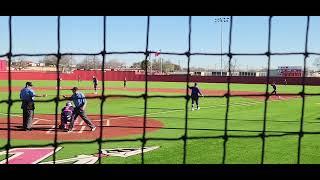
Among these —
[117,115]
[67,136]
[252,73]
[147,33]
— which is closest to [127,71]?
[252,73]

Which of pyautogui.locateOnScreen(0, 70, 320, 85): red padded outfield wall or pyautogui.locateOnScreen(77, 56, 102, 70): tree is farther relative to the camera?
pyautogui.locateOnScreen(0, 70, 320, 85): red padded outfield wall

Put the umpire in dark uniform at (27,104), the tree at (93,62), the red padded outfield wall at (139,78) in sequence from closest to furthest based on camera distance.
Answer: the tree at (93,62)
the umpire in dark uniform at (27,104)
the red padded outfield wall at (139,78)

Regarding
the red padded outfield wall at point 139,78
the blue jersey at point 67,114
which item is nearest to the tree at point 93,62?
the blue jersey at point 67,114

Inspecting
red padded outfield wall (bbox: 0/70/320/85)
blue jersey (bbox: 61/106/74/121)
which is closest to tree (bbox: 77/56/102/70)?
blue jersey (bbox: 61/106/74/121)

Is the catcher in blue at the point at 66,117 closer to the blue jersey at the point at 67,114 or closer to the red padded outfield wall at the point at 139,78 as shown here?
the blue jersey at the point at 67,114

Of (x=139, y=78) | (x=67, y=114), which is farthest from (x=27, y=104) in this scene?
(x=139, y=78)

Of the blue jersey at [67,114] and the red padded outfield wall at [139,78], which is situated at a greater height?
the red padded outfield wall at [139,78]

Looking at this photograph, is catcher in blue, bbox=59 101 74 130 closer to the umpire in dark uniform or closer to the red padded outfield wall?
the umpire in dark uniform

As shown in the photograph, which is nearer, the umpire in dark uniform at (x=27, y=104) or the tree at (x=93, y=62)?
the tree at (x=93, y=62)

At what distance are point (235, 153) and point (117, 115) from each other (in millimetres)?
7365
